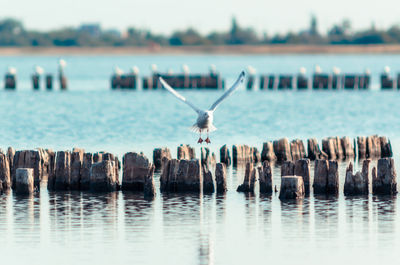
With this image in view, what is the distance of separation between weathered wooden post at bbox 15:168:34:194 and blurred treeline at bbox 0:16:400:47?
15189 centimetres

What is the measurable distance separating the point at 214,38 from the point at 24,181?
544 ft

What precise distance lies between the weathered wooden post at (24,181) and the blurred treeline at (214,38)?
151888mm

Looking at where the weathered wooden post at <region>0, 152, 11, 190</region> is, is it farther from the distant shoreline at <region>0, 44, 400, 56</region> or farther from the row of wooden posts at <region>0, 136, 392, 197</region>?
the distant shoreline at <region>0, 44, 400, 56</region>

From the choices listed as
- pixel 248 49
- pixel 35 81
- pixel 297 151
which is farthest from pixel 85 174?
pixel 248 49

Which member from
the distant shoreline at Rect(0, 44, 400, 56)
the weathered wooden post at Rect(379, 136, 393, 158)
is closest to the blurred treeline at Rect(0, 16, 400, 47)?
the distant shoreline at Rect(0, 44, 400, 56)

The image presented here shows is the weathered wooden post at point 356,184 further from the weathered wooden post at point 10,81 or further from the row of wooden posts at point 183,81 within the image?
the weathered wooden post at point 10,81

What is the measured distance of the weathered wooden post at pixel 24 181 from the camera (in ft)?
77.9

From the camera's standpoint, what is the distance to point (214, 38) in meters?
188

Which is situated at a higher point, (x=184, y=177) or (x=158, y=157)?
(x=158, y=157)

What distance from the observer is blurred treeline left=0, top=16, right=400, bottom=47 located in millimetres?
177500

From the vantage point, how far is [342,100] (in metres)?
67.8

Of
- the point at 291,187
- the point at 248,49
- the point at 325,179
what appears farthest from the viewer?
the point at 248,49

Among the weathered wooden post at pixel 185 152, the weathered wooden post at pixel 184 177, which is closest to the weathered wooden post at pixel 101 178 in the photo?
the weathered wooden post at pixel 184 177

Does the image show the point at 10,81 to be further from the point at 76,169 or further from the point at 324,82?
the point at 76,169
